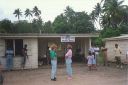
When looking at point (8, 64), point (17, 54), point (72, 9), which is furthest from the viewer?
point (72, 9)

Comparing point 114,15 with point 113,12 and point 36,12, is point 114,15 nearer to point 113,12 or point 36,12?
point 113,12

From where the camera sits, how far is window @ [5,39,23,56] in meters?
20.1

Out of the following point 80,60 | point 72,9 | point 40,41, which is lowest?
point 80,60

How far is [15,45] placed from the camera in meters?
20.3

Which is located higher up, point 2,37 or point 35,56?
point 2,37

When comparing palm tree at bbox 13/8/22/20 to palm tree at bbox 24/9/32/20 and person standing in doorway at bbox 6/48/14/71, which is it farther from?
person standing in doorway at bbox 6/48/14/71

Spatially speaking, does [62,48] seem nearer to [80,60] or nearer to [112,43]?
[80,60]

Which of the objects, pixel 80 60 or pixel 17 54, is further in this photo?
pixel 80 60

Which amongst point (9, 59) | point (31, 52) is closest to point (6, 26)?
point (31, 52)

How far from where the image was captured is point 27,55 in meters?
20.2

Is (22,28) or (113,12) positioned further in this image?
(22,28)

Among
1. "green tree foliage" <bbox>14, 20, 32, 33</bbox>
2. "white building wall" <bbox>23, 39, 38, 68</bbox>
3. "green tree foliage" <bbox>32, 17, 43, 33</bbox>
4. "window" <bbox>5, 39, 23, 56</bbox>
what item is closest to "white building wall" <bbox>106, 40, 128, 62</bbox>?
"white building wall" <bbox>23, 39, 38, 68</bbox>

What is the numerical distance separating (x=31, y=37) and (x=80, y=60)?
228 inches

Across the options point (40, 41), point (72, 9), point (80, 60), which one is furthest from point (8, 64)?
point (72, 9)
